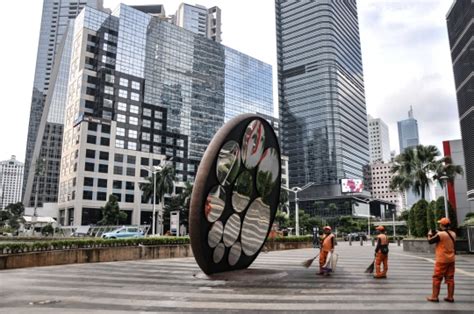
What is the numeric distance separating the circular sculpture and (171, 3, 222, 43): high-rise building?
173 metres

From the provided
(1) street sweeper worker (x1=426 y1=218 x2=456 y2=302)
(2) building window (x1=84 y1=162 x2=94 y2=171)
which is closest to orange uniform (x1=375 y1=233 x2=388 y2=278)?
(1) street sweeper worker (x1=426 y1=218 x2=456 y2=302)

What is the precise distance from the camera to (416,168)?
34.7m

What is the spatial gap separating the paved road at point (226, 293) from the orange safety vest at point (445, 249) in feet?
2.99

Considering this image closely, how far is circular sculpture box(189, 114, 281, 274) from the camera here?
1145 cm

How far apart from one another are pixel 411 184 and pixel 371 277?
24.4 metres

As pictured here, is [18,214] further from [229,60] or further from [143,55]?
[229,60]

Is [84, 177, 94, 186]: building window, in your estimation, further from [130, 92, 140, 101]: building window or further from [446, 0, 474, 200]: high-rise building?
[446, 0, 474, 200]: high-rise building

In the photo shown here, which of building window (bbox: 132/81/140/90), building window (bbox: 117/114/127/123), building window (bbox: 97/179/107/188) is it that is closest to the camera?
building window (bbox: 97/179/107/188)

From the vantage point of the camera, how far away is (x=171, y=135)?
101438mm

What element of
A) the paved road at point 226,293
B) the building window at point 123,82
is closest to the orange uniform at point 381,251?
the paved road at point 226,293

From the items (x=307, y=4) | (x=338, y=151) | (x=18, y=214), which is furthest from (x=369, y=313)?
(x=307, y=4)

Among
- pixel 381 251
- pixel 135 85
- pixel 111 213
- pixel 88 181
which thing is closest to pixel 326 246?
pixel 381 251

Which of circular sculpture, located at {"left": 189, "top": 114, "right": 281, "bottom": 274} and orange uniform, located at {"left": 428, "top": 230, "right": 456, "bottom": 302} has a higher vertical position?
circular sculpture, located at {"left": 189, "top": 114, "right": 281, "bottom": 274}

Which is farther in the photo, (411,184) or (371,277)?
(411,184)
